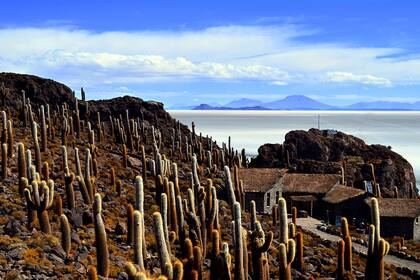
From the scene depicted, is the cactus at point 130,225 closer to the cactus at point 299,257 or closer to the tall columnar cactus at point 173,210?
the tall columnar cactus at point 173,210

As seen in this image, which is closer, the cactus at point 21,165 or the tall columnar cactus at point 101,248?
the tall columnar cactus at point 101,248

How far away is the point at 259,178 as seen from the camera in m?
50.6

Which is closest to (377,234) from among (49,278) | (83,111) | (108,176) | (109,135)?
(49,278)

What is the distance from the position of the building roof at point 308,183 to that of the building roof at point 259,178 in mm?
1920

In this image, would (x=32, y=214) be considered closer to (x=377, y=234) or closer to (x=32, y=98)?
(x=377, y=234)

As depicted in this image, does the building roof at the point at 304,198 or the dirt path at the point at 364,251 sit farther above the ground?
the building roof at the point at 304,198

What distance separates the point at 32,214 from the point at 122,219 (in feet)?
21.1

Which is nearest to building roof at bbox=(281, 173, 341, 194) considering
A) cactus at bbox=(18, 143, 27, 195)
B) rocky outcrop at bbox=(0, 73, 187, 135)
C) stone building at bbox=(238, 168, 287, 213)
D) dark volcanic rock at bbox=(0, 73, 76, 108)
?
stone building at bbox=(238, 168, 287, 213)

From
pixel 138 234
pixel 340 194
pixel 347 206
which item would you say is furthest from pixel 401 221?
A: pixel 138 234

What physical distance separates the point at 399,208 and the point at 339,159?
26.1 meters

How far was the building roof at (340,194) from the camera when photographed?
5093 centimetres

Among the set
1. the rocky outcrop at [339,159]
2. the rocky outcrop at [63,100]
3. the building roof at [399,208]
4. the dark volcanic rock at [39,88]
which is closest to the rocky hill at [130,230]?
the building roof at [399,208]

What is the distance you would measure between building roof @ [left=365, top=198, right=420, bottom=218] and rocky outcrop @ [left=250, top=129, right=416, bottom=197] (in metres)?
10.4

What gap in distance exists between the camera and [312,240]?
1430 inches
